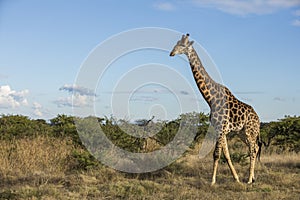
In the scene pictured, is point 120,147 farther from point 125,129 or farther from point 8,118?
point 8,118

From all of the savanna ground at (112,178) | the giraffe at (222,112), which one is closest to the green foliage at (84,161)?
the savanna ground at (112,178)

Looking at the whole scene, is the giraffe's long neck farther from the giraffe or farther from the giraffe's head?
the giraffe's head

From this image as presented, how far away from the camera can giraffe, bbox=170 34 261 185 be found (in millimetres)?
8625

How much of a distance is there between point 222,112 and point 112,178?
2808 mm

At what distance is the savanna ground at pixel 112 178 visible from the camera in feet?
23.3

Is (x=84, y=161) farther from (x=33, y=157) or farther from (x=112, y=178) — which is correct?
(x=33, y=157)

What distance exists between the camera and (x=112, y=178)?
8.84 m

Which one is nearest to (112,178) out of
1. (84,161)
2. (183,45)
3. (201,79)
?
(84,161)

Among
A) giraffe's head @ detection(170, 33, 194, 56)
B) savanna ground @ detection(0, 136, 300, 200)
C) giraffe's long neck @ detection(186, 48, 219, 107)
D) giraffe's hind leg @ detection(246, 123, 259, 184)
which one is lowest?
savanna ground @ detection(0, 136, 300, 200)

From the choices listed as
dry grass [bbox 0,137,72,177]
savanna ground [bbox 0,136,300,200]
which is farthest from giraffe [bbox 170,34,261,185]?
dry grass [bbox 0,137,72,177]

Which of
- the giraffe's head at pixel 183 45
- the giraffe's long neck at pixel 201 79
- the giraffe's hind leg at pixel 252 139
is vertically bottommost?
the giraffe's hind leg at pixel 252 139

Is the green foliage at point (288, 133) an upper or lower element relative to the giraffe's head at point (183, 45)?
lower

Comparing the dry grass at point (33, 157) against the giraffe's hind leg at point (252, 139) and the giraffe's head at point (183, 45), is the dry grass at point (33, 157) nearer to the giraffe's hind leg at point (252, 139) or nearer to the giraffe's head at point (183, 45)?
the giraffe's head at point (183, 45)

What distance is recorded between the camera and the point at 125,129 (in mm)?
11633
